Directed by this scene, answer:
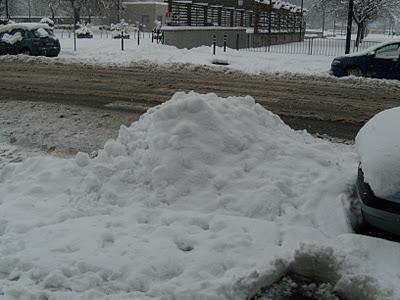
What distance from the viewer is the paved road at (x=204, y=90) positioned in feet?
35.6

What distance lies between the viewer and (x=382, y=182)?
14.1 feet

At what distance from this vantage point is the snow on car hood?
428 centimetres

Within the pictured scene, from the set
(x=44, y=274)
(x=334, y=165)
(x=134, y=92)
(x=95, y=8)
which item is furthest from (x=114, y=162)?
(x=95, y=8)

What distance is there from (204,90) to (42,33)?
13.4m

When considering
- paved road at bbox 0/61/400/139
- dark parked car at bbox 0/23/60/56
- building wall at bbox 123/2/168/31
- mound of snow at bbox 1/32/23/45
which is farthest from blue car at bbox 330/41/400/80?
building wall at bbox 123/2/168/31

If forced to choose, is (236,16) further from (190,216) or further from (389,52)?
(190,216)

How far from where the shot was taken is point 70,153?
760 centimetres

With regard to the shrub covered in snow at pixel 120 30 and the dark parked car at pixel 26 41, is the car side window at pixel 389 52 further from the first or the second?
the shrub covered in snow at pixel 120 30

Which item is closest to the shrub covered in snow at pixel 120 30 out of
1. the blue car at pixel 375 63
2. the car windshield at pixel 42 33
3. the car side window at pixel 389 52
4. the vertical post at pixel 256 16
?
the car windshield at pixel 42 33

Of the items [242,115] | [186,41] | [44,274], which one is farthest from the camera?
[186,41]

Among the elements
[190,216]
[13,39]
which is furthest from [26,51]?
[190,216]

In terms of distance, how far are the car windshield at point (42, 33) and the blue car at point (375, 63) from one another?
13926 mm

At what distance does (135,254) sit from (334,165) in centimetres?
308

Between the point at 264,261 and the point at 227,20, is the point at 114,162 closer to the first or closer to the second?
the point at 264,261
